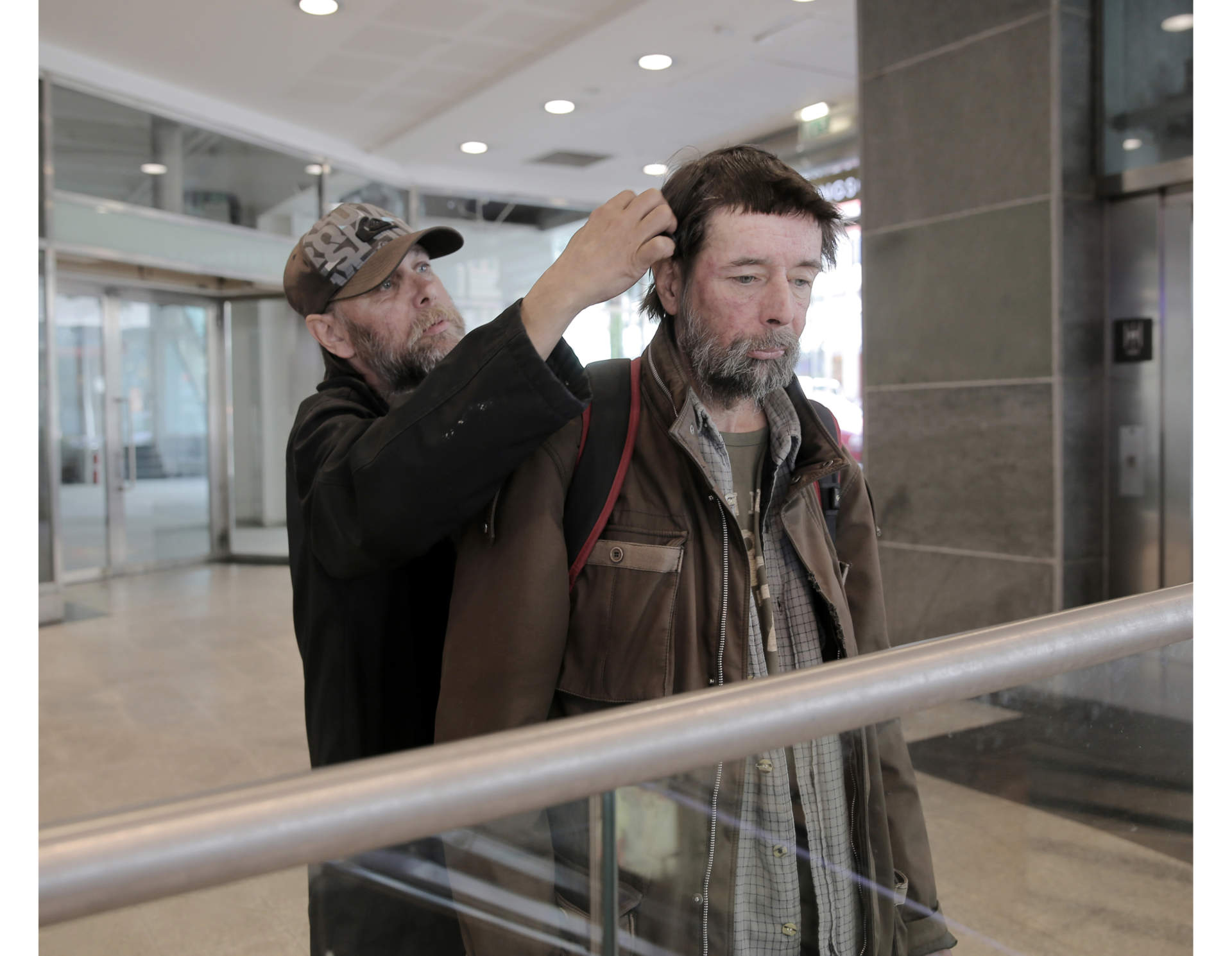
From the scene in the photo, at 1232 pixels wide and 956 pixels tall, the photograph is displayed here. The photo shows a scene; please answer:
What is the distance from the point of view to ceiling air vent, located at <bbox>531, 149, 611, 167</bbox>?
9516 mm

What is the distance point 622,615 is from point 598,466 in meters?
0.18

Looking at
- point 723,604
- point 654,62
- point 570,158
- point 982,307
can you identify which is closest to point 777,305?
point 723,604

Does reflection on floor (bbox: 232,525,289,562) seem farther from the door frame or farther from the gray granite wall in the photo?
the gray granite wall

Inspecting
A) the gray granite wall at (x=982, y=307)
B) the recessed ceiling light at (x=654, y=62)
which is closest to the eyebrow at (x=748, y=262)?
the gray granite wall at (x=982, y=307)

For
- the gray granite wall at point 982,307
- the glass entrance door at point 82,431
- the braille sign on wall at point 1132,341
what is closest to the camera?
the gray granite wall at point 982,307

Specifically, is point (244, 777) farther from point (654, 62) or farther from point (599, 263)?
point (654, 62)

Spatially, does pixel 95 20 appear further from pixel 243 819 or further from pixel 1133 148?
pixel 243 819

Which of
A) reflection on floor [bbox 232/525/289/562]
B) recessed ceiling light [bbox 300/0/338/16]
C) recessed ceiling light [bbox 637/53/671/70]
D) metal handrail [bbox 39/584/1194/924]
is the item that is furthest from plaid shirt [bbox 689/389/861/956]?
reflection on floor [bbox 232/525/289/562]

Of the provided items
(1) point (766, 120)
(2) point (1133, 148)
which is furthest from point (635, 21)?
(2) point (1133, 148)

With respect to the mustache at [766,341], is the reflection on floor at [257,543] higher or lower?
lower

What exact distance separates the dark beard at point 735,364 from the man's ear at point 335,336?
515 mm

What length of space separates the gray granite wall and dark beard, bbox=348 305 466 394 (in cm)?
290

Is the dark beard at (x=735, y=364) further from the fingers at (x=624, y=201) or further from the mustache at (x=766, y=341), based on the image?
the fingers at (x=624, y=201)

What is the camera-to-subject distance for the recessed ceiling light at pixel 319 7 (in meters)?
5.82
